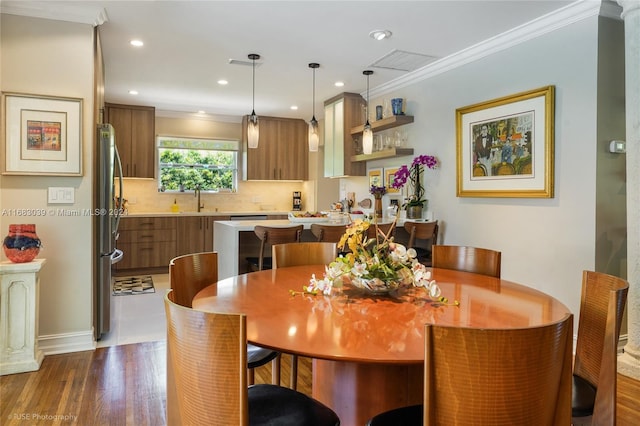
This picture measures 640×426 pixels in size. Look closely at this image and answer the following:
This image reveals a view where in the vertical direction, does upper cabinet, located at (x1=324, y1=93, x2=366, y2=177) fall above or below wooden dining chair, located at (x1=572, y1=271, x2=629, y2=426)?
above

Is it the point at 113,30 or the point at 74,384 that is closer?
the point at 74,384

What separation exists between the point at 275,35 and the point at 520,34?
6.26ft

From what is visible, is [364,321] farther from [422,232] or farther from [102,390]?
[422,232]

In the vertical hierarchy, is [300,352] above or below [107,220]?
below

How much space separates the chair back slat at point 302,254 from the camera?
241cm

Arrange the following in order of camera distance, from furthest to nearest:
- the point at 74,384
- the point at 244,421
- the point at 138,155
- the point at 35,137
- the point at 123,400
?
the point at 138,155
the point at 35,137
the point at 74,384
the point at 123,400
the point at 244,421

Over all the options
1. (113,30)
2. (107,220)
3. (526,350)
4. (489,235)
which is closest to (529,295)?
(526,350)

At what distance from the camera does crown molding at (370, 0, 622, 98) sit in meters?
2.75

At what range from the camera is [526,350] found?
916mm

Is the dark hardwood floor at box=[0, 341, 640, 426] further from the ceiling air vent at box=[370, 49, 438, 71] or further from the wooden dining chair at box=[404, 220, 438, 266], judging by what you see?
the ceiling air vent at box=[370, 49, 438, 71]

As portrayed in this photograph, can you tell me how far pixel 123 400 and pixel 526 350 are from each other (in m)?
2.18

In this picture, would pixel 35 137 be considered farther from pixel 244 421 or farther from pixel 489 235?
pixel 489 235

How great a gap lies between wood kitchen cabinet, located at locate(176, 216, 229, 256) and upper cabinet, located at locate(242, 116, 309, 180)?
41.4 inches

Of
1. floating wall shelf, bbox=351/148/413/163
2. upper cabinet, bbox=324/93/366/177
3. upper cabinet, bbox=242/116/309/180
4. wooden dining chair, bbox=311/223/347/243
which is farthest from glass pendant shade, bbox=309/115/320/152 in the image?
upper cabinet, bbox=242/116/309/180
